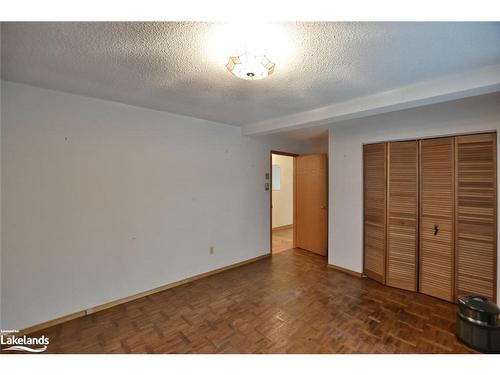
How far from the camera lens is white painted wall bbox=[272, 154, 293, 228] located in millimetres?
6633

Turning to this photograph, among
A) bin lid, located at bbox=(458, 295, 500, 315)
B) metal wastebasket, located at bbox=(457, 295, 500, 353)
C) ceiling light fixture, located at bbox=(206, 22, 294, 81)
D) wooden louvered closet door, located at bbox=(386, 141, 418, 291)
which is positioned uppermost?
ceiling light fixture, located at bbox=(206, 22, 294, 81)

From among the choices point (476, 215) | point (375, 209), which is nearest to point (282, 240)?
point (375, 209)

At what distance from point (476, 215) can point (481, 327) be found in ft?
3.74

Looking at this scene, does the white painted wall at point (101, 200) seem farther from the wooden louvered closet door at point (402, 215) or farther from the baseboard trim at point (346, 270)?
the wooden louvered closet door at point (402, 215)

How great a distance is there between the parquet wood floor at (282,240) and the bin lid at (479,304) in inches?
115

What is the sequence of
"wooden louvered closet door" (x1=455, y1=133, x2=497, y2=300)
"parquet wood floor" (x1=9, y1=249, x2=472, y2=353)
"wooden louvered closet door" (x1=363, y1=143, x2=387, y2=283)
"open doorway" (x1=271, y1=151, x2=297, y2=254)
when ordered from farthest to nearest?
"open doorway" (x1=271, y1=151, x2=297, y2=254), "wooden louvered closet door" (x1=363, y1=143, x2=387, y2=283), "wooden louvered closet door" (x1=455, y1=133, x2=497, y2=300), "parquet wood floor" (x1=9, y1=249, x2=472, y2=353)

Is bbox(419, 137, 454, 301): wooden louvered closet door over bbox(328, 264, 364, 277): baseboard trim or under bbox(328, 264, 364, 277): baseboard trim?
over

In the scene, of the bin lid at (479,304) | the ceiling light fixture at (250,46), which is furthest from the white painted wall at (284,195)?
the ceiling light fixture at (250,46)

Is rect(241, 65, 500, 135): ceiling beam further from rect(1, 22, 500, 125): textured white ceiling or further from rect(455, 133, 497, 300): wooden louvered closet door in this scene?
rect(455, 133, 497, 300): wooden louvered closet door

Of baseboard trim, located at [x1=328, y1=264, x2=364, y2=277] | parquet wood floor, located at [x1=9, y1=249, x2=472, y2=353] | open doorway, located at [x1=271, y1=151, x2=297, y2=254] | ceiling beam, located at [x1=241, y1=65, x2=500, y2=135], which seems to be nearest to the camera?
ceiling beam, located at [x1=241, y1=65, x2=500, y2=135]

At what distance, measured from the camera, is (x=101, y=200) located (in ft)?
8.07

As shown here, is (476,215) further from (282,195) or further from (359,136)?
(282,195)

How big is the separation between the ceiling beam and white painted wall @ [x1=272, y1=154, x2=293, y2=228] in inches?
148

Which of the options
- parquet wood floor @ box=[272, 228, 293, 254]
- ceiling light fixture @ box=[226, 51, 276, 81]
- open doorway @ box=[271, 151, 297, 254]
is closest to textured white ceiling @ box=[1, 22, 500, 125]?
ceiling light fixture @ box=[226, 51, 276, 81]
